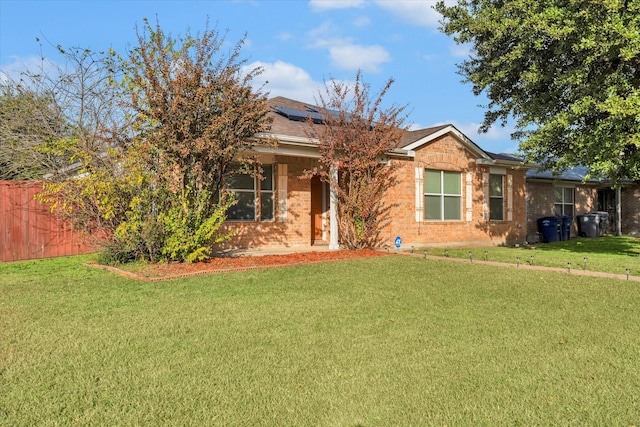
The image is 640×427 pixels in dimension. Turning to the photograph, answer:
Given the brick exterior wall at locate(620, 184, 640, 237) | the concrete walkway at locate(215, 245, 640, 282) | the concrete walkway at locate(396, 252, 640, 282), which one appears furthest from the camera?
the brick exterior wall at locate(620, 184, 640, 237)

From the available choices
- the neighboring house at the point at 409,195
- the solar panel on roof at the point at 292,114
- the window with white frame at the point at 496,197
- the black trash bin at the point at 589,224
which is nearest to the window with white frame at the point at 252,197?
the neighboring house at the point at 409,195

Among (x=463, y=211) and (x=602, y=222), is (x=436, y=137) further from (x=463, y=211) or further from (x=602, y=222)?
(x=602, y=222)

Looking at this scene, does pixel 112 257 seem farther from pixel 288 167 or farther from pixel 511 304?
pixel 511 304

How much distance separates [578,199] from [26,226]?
22.8m

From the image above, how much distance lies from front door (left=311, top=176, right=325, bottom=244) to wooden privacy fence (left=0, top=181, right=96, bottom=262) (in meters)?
6.45

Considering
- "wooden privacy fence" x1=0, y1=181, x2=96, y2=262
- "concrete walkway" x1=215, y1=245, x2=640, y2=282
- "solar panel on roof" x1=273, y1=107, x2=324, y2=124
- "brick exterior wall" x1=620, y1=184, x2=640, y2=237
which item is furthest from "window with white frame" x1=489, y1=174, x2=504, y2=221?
"wooden privacy fence" x1=0, y1=181, x2=96, y2=262

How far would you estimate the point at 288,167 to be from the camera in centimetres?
1306

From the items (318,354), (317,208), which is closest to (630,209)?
(317,208)

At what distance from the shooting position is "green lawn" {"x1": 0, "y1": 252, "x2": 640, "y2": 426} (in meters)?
3.05

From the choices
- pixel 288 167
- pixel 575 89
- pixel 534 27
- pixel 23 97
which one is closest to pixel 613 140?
pixel 575 89

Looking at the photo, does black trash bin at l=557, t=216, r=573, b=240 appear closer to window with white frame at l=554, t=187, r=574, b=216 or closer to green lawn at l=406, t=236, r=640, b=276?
window with white frame at l=554, t=187, r=574, b=216

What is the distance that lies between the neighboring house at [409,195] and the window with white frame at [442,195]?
33mm

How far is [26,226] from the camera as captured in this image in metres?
11.0

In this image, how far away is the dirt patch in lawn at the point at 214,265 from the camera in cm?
823
